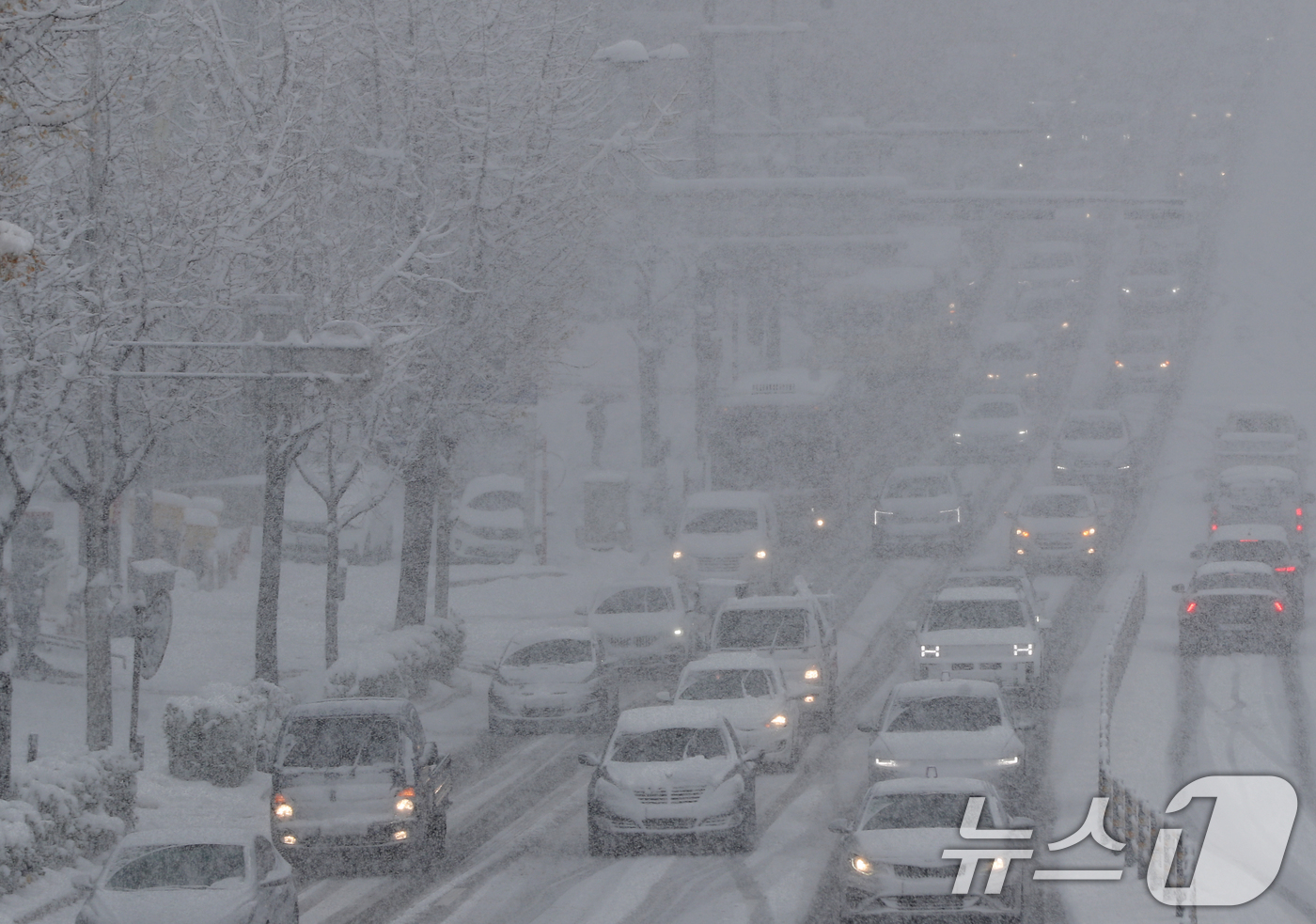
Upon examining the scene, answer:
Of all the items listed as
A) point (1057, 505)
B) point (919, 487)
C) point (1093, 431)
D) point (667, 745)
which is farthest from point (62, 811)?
point (1093, 431)

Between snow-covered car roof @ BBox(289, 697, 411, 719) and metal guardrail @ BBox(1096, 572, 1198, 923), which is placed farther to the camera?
snow-covered car roof @ BBox(289, 697, 411, 719)

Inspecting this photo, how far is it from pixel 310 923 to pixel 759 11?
7443 cm

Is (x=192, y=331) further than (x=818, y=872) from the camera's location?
Yes

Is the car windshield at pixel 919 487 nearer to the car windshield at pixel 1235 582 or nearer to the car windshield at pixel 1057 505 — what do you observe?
the car windshield at pixel 1057 505

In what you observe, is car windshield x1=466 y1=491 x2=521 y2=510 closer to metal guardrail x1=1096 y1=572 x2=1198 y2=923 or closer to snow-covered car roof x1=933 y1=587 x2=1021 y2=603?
snow-covered car roof x1=933 y1=587 x2=1021 y2=603

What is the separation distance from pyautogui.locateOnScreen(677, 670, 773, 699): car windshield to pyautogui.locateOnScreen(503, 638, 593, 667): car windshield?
11.4ft

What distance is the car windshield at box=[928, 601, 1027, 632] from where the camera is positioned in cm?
2370

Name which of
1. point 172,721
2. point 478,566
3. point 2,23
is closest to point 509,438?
point 478,566

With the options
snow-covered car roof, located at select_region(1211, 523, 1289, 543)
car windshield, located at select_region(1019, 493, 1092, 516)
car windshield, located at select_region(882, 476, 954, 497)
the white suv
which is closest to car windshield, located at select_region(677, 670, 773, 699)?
the white suv

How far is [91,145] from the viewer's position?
16047mm

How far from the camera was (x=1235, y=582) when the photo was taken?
2639cm

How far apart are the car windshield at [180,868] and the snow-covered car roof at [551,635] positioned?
38.7ft

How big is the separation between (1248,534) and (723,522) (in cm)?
923

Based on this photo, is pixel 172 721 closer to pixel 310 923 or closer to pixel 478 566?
pixel 310 923
